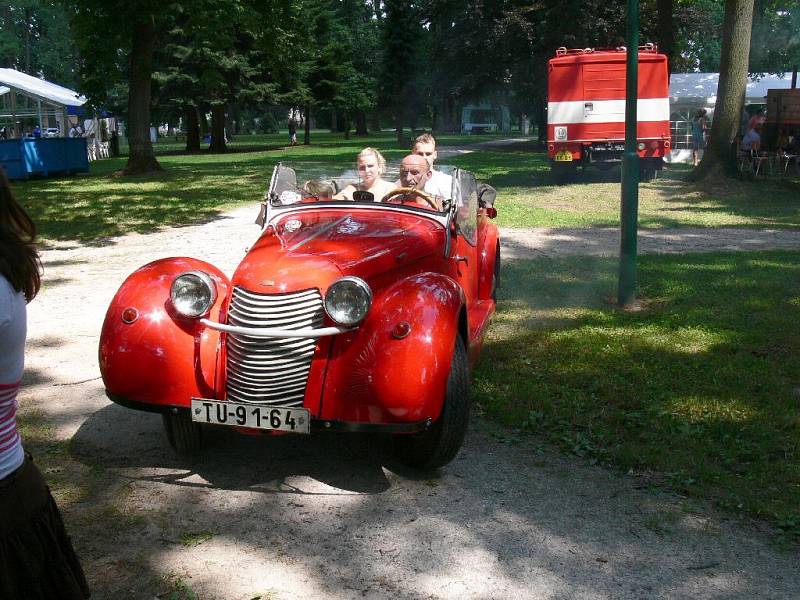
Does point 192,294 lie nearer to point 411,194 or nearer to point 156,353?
point 156,353

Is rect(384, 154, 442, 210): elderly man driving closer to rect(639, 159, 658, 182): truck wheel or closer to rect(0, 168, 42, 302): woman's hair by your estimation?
rect(0, 168, 42, 302): woman's hair

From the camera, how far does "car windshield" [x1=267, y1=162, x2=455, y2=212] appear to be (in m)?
5.72

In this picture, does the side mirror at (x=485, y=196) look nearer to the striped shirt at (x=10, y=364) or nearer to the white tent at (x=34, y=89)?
the striped shirt at (x=10, y=364)

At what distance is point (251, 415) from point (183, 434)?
76cm

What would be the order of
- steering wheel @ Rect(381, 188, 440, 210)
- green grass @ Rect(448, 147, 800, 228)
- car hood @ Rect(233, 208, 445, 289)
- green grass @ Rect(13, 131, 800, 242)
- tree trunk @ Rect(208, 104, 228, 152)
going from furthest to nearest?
tree trunk @ Rect(208, 104, 228, 152), green grass @ Rect(13, 131, 800, 242), green grass @ Rect(448, 147, 800, 228), steering wheel @ Rect(381, 188, 440, 210), car hood @ Rect(233, 208, 445, 289)

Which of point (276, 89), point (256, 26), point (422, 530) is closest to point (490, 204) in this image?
point (422, 530)

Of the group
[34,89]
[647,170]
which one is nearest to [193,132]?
[34,89]

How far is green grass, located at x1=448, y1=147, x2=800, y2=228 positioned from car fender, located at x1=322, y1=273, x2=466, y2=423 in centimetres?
987

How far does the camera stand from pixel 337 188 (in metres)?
6.18

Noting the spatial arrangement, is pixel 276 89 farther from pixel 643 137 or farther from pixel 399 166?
pixel 399 166

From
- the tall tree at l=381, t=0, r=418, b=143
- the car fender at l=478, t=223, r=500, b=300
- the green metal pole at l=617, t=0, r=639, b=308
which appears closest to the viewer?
the car fender at l=478, t=223, r=500, b=300

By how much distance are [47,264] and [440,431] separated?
8601 millimetres

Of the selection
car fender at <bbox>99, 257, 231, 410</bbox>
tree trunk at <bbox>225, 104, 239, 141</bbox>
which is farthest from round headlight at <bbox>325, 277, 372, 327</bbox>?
tree trunk at <bbox>225, 104, 239, 141</bbox>

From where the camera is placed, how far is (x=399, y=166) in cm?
634
